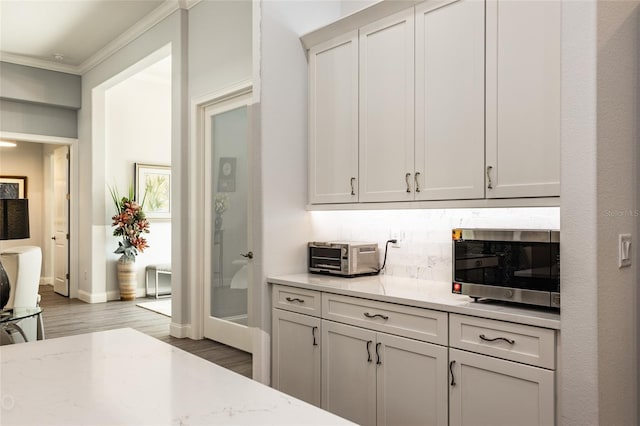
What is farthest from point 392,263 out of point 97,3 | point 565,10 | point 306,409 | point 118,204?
point 118,204

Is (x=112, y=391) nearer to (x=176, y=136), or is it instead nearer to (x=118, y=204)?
(x=176, y=136)

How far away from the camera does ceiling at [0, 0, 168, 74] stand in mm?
5047

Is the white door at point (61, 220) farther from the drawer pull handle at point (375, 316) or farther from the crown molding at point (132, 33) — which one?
the drawer pull handle at point (375, 316)

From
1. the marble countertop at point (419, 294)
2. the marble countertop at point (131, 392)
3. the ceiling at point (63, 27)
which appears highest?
the ceiling at point (63, 27)

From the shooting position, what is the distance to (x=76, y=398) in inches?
40.4

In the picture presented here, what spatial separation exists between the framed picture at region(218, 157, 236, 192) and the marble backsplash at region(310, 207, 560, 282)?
56.7 inches

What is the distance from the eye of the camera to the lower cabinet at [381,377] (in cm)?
219

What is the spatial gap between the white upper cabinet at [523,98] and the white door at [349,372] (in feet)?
3.18

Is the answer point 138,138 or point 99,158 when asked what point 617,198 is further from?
point 138,138

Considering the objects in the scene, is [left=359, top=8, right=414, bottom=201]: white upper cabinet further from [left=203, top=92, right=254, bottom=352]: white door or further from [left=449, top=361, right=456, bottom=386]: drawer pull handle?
[left=203, top=92, right=254, bottom=352]: white door

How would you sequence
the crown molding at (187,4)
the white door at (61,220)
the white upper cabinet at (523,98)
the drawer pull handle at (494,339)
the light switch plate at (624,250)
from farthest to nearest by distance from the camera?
the white door at (61,220)
the crown molding at (187,4)
the white upper cabinet at (523,98)
the drawer pull handle at (494,339)
the light switch plate at (624,250)

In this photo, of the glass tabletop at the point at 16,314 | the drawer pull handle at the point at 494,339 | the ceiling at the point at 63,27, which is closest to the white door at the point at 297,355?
the drawer pull handle at the point at 494,339

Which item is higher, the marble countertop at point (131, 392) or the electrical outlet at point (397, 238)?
the electrical outlet at point (397, 238)

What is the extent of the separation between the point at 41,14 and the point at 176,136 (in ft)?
6.70
